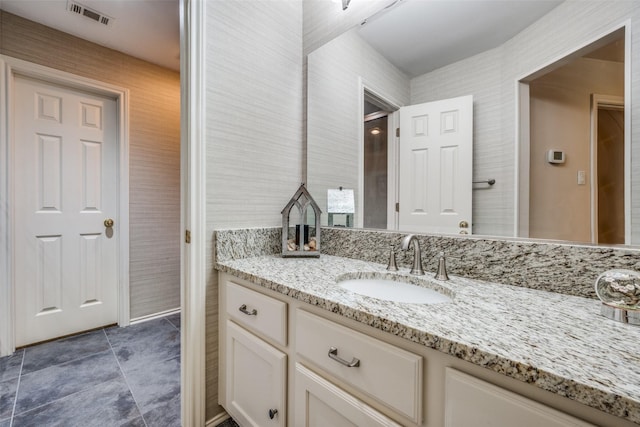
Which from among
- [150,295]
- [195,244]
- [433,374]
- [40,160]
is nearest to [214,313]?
[195,244]

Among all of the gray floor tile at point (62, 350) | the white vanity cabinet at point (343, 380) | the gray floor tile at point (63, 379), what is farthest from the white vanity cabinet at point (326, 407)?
the gray floor tile at point (62, 350)

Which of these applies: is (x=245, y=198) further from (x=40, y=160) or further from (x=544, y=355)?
(x=40, y=160)

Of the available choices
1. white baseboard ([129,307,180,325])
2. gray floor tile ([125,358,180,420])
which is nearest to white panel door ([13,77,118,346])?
white baseboard ([129,307,180,325])

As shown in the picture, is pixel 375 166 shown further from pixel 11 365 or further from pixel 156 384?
pixel 11 365

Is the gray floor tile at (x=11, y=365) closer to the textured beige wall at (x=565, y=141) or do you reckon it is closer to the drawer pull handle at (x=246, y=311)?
the drawer pull handle at (x=246, y=311)

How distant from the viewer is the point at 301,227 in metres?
1.35

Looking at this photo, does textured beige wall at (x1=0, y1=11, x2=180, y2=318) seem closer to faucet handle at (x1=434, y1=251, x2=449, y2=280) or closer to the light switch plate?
faucet handle at (x1=434, y1=251, x2=449, y2=280)

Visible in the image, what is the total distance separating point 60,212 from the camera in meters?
2.07

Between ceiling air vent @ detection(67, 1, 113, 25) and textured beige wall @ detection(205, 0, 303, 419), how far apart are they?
4.17 feet

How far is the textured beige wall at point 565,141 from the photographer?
0.77 m

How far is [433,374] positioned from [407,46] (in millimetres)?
1206

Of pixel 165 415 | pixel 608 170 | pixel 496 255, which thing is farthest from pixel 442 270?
pixel 165 415

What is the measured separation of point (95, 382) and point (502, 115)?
7.81 feet

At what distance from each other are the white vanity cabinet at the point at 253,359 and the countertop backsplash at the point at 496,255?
0.24m
